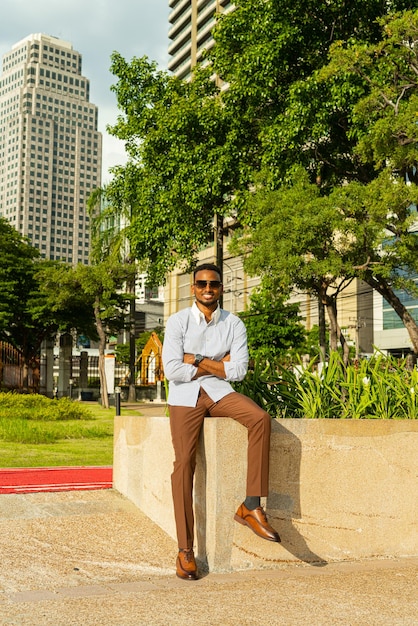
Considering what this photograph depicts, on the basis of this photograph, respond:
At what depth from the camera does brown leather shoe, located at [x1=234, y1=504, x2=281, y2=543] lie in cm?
406

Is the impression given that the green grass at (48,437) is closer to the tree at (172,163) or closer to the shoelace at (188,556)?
the tree at (172,163)

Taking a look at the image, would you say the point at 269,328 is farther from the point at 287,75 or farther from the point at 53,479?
the point at 53,479

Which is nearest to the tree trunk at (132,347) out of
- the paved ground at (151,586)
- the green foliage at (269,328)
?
the green foliage at (269,328)

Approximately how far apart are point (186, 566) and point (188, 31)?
102 metres

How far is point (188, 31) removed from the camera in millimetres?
98000

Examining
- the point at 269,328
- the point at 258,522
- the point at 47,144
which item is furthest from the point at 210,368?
the point at 47,144

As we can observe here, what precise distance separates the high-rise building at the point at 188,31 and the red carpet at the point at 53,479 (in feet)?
289

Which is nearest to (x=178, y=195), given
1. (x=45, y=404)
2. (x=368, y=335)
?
(x=45, y=404)

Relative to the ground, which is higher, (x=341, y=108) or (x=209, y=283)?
(x=341, y=108)

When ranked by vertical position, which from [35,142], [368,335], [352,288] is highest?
[35,142]

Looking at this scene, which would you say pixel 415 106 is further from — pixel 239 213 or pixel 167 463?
pixel 167 463

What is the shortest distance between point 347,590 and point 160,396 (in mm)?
40383

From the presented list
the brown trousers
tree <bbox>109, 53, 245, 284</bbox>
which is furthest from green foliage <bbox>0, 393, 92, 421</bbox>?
the brown trousers

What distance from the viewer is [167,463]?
5.09 metres
